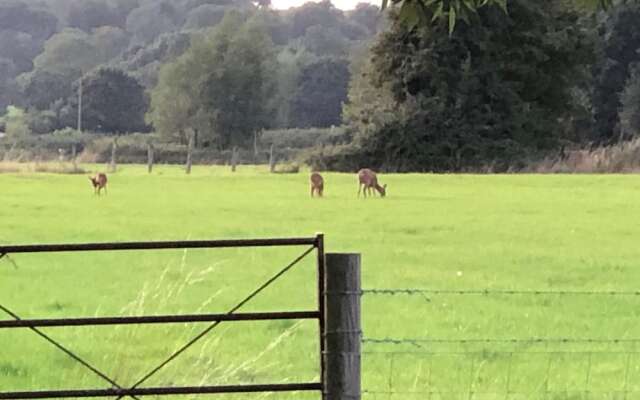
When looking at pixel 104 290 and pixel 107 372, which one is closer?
pixel 107 372

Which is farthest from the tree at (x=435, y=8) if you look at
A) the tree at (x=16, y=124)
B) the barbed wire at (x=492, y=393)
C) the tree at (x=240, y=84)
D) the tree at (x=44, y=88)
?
the tree at (x=44, y=88)

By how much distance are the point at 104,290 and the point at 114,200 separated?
14.3 m

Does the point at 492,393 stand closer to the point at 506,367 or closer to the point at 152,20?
the point at 506,367

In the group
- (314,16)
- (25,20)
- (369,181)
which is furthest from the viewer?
(314,16)

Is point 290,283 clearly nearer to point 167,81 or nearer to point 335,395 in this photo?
point 335,395

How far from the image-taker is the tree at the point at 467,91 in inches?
1823

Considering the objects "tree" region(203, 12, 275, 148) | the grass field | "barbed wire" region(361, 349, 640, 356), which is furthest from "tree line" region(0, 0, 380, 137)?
"barbed wire" region(361, 349, 640, 356)

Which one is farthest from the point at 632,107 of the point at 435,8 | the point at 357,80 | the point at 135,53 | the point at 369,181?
the point at 135,53

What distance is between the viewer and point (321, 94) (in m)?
76.5

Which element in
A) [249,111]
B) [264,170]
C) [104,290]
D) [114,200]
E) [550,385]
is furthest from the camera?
[249,111]

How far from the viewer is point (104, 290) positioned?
12547mm

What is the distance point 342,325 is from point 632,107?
49291 millimetres

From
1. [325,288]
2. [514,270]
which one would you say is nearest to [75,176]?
[514,270]

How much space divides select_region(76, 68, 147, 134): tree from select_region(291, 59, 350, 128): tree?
985 cm
